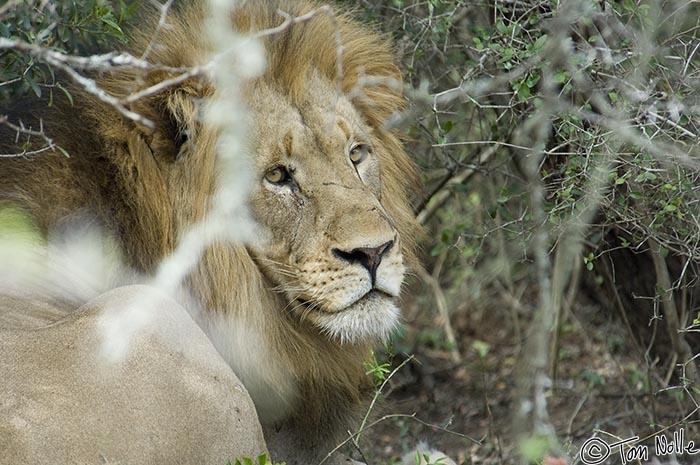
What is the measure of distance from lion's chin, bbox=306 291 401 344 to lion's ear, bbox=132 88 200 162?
0.87 metres

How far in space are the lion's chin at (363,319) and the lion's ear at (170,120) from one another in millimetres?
867

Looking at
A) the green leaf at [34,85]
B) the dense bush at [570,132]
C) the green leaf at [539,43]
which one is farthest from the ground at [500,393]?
the green leaf at [34,85]

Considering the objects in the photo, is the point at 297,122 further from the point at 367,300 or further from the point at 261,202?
the point at 367,300

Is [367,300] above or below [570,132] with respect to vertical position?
below

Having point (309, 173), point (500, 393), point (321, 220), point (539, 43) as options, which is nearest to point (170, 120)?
point (309, 173)

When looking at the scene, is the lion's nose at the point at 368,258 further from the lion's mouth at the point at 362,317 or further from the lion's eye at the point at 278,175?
the lion's eye at the point at 278,175

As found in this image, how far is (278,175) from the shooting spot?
13.6 feet

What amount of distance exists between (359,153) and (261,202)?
538 millimetres

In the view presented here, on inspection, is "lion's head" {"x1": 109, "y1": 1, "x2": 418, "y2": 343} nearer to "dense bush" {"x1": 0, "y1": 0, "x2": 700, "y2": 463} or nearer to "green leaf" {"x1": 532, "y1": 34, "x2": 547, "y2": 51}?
"dense bush" {"x1": 0, "y1": 0, "x2": 700, "y2": 463}

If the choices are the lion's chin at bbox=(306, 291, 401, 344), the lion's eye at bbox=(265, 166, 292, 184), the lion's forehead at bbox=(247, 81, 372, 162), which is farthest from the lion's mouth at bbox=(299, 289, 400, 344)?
the lion's forehead at bbox=(247, 81, 372, 162)

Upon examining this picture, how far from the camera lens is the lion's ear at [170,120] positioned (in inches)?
161

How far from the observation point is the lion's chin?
13.0 feet

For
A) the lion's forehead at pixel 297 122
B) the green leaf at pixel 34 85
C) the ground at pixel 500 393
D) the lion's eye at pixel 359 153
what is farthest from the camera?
the ground at pixel 500 393

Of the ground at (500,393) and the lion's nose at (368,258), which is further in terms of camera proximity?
the ground at (500,393)
